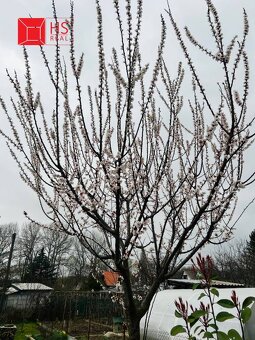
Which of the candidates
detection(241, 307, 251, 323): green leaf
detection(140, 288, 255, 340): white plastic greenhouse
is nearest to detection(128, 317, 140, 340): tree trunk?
detection(241, 307, 251, 323): green leaf

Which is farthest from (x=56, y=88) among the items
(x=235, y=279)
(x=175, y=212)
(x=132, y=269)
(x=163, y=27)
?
(x=235, y=279)

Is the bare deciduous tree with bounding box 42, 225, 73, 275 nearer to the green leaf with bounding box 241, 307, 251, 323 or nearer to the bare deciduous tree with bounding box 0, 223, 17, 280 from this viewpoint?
the bare deciduous tree with bounding box 0, 223, 17, 280

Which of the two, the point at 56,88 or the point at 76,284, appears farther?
the point at 76,284

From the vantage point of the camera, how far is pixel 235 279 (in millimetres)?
35031

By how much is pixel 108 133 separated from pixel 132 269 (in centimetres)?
374

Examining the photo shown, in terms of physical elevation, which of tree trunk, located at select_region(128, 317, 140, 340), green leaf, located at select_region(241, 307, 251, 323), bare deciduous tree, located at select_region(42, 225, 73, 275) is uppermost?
bare deciduous tree, located at select_region(42, 225, 73, 275)

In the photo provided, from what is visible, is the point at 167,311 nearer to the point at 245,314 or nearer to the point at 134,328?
the point at 134,328

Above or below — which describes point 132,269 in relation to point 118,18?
below

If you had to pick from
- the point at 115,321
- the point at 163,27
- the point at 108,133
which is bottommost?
the point at 115,321

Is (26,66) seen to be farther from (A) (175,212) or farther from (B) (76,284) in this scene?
(B) (76,284)

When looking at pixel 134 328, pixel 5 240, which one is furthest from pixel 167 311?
pixel 5 240

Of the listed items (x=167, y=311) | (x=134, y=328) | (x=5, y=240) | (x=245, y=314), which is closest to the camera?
(x=245, y=314)

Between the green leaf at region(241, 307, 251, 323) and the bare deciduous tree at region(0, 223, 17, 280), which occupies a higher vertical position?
the bare deciduous tree at region(0, 223, 17, 280)

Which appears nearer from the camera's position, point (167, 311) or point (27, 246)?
point (167, 311)
